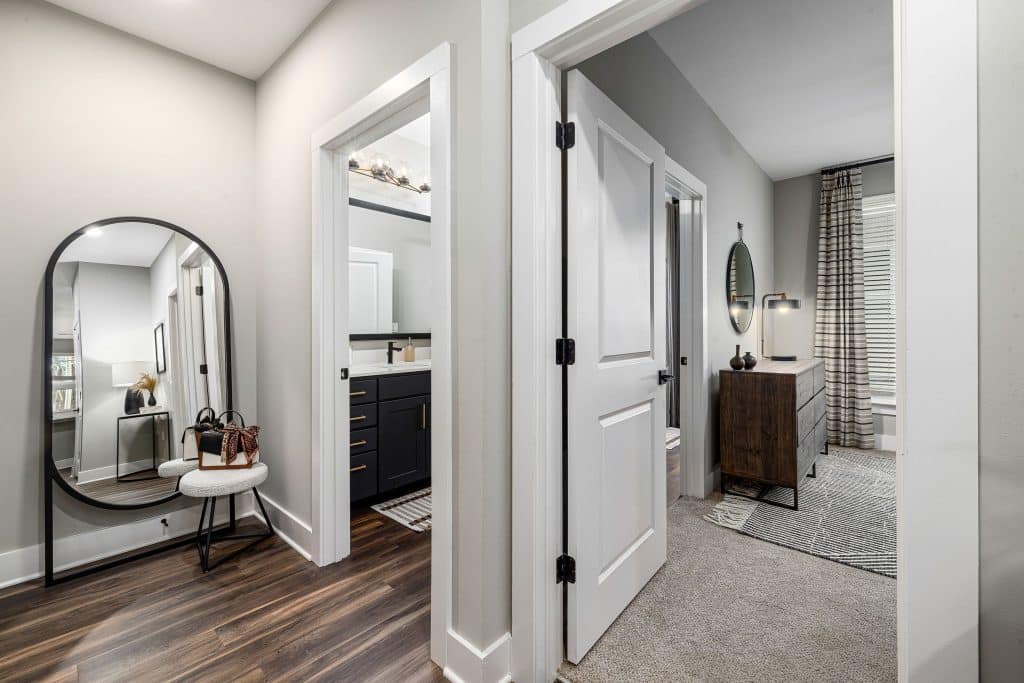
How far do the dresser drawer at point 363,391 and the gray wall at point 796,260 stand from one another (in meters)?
4.04

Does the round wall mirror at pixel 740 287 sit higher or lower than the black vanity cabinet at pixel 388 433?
higher

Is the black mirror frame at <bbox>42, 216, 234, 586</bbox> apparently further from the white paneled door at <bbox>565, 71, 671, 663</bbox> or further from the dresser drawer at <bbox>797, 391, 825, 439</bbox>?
the dresser drawer at <bbox>797, 391, 825, 439</bbox>

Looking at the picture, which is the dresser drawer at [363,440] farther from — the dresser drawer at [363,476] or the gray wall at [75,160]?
the gray wall at [75,160]

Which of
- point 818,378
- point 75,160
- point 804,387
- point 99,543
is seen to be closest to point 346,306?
point 75,160

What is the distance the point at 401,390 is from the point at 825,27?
324cm

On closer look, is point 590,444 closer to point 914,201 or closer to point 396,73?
point 914,201

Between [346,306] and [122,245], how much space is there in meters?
1.24

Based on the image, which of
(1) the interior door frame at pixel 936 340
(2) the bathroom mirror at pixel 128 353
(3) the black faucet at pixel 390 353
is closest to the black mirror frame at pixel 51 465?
(2) the bathroom mirror at pixel 128 353

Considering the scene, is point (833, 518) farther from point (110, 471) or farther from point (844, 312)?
point (110, 471)

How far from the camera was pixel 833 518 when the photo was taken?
8.90 ft

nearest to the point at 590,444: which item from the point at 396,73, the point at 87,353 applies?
the point at 396,73

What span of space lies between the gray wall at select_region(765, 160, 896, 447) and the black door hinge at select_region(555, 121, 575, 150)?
161 inches

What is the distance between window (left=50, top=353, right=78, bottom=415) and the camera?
6.95 feet

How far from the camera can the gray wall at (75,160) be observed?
2.03m
